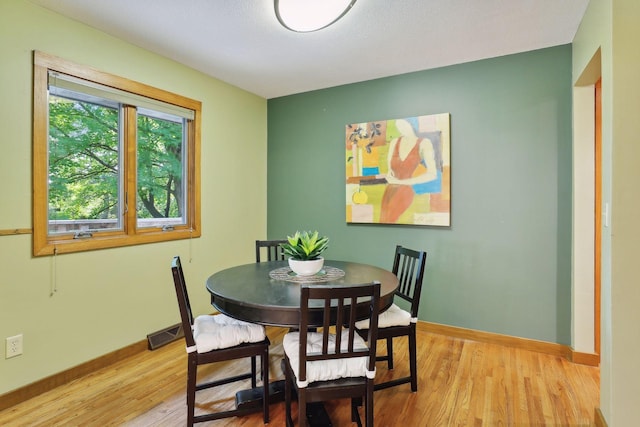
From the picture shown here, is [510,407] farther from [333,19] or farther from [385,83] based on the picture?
[385,83]

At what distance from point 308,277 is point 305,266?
73 millimetres

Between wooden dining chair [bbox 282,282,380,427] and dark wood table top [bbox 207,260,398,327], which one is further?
dark wood table top [bbox 207,260,398,327]

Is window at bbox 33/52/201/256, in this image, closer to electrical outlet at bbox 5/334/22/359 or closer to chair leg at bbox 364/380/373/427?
electrical outlet at bbox 5/334/22/359

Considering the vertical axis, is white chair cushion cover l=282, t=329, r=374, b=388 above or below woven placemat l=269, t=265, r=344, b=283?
below

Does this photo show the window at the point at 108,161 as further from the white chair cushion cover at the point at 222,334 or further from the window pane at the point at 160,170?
the white chair cushion cover at the point at 222,334

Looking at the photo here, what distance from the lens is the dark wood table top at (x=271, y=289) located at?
5.26ft

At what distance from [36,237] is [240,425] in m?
1.67

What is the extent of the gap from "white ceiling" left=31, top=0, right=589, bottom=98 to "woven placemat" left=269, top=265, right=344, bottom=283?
1.65 meters

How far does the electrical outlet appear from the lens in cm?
198

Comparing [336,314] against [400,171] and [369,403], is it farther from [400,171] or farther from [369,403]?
[400,171]

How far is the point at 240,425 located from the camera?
182 centimetres

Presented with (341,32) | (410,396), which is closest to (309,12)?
(341,32)

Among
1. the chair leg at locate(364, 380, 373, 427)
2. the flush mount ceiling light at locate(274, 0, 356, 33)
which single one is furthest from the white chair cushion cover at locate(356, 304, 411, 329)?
the flush mount ceiling light at locate(274, 0, 356, 33)

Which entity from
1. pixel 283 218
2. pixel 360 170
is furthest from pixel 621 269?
pixel 283 218
